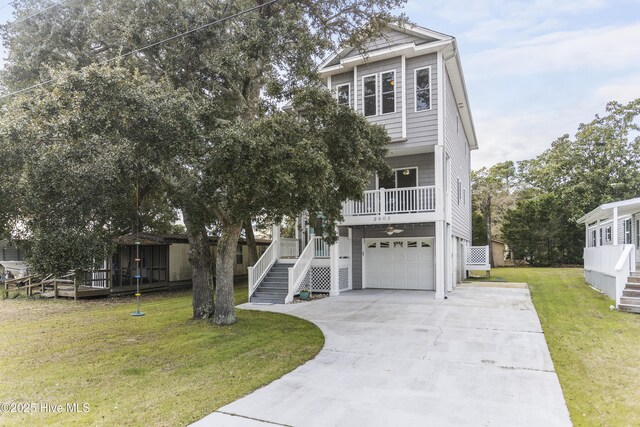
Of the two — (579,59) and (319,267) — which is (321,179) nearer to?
(319,267)

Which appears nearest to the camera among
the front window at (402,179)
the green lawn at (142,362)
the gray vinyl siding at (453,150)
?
the green lawn at (142,362)

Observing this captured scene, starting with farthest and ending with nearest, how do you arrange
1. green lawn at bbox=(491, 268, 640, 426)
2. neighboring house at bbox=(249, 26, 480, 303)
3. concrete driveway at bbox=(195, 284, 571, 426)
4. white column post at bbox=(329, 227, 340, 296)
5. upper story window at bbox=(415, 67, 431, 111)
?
white column post at bbox=(329, 227, 340, 296), upper story window at bbox=(415, 67, 431, 111), neighboring house at bbox=(249, 26, 480, 303), green lawn at bbox=(491, 268, 640, 426), concrete driveway at bbox=(195, 284, 571, 426)

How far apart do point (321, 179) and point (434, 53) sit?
863cm

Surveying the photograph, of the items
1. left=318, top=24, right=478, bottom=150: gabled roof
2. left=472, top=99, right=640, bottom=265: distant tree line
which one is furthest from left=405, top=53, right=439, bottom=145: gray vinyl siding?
left=472, top=99, right=640, bottom=265: distant tree line

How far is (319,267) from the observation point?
1461 cm

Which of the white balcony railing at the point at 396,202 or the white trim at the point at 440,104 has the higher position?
the white trim at the point at 440,104

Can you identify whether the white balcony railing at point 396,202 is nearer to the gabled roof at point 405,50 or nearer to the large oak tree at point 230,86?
the large oak tree at point 230,86

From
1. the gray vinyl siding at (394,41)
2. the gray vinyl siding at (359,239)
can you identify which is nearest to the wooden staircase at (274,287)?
the gray vinyl siding at (359,239)

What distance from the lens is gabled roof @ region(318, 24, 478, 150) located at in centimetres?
1291

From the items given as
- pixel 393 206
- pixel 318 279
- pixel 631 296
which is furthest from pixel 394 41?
pixel 631 296

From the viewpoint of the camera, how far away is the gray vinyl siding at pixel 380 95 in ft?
44.5

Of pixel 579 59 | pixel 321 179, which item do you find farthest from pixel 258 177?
pixel 579 59

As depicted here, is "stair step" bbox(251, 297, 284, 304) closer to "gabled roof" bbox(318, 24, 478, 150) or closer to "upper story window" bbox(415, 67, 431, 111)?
"gabled roof" bbox(318, 24, 478, 150)

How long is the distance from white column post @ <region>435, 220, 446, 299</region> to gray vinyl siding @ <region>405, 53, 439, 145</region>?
2.94 m
